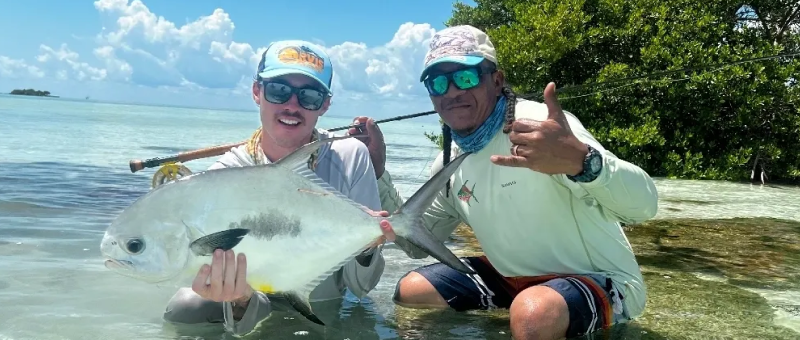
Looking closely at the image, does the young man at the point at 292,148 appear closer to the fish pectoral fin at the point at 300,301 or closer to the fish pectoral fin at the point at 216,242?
the fish pectoral fin at the point at 300,301

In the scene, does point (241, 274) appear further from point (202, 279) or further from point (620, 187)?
point (620, 187)

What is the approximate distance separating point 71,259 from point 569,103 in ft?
34.1

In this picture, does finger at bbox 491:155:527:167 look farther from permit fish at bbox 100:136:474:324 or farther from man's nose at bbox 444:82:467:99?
man's nose at bbox 444:82:467:99

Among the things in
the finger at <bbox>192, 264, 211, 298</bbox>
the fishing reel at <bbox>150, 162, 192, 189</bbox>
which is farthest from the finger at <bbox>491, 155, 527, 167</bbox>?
the fishing reel at <bbox>150, 162, 192, 189</bbox>

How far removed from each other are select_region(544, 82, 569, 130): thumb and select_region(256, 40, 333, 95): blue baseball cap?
3.20 ft

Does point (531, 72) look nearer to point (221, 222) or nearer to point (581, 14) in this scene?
point (581, 14)

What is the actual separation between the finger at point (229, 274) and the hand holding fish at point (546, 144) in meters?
0.97

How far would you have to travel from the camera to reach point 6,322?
285 cm

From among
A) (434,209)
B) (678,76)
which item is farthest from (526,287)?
(678,76)

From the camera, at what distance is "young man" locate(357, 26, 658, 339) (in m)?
2.48

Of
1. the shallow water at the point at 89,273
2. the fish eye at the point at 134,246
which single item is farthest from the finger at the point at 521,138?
the fish eye at the point at 134,246

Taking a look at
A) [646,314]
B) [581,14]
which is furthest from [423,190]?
[581,14]

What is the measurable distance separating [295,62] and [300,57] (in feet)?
0.12

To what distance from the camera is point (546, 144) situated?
2.24m
